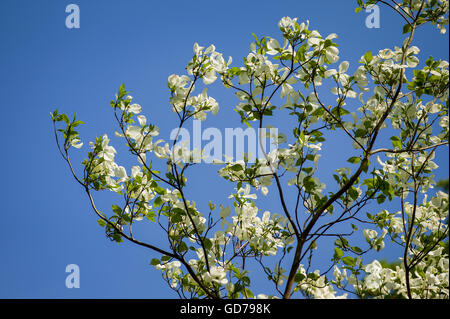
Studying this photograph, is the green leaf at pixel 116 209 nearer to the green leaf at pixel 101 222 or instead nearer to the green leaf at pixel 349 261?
the green leaf at pixel 101 222

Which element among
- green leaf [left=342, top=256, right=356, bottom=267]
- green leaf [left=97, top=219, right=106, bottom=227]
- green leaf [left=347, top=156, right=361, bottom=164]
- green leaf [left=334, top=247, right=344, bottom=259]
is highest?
green leaf [left=347, top=156, right=361, bottom=164]

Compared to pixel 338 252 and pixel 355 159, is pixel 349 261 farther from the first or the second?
pixel 355 159

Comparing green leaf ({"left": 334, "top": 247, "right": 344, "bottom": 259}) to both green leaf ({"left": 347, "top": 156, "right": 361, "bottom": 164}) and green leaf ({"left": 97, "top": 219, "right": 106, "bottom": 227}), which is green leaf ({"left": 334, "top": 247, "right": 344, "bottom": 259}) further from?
green leaf ({"left": 97, "top": 219, "right": 106, "bottom": 227})

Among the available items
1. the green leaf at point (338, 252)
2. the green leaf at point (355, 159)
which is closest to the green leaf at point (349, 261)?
the green leaf at point (338, 252)

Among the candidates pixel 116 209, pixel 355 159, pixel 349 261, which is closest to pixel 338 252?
pixel 349 261

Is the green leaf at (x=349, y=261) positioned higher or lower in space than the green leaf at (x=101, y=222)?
lower

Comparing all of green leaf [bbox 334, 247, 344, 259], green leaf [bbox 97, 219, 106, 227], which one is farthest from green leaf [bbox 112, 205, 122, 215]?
green leaf [bbox 334, 247, 344, 259]

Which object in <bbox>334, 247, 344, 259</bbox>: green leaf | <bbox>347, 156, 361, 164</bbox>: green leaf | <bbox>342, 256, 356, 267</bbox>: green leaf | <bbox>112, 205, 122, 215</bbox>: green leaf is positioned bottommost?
<bbox>342, 256, 356, 267</bbox>: green leaf

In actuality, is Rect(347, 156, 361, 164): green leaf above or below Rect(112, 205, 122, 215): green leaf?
above

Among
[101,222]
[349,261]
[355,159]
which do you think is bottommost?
[349,261]

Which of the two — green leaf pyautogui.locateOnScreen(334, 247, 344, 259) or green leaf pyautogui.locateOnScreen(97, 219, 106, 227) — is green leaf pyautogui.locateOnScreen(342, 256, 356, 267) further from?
green leaf pyautogui.locateOnScreen(97, 219, 106, 227)
